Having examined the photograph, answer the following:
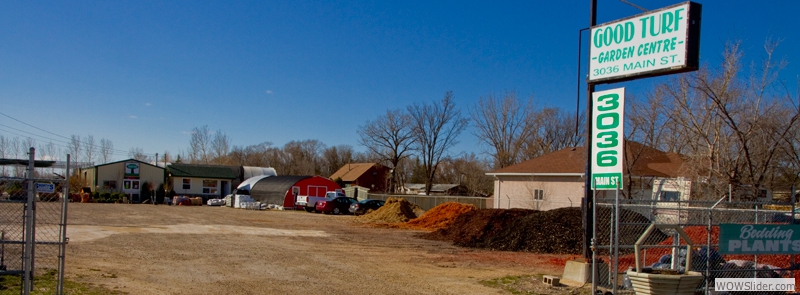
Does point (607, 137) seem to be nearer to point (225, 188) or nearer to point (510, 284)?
point (510, 284)

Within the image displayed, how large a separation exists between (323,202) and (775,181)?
28976 mm

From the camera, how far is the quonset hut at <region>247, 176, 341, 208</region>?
51.3m

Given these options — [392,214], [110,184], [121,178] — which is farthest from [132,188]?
[392,214]

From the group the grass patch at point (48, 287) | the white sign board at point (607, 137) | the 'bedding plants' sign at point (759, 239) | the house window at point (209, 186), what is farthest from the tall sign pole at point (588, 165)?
the house window at point (209, 186)

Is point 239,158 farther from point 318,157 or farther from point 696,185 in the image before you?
point 696,185

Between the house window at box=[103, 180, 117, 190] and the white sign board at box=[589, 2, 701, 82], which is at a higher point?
the white sign board at box=[589, 2, 701, 82]

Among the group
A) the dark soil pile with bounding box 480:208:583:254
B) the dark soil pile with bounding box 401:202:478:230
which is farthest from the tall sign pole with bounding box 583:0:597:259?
the dark soil pile with bounding box 401:202:478:230

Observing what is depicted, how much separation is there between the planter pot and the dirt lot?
321 cm

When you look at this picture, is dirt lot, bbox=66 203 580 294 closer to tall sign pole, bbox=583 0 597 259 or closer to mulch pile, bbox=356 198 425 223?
tall sign pole, bbox=583 0 597 259

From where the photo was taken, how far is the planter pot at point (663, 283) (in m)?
9.05

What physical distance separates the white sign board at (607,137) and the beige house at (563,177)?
18.7 m

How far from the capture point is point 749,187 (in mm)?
20391

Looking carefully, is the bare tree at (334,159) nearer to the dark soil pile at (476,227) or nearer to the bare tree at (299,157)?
the bare tree at (299,157)

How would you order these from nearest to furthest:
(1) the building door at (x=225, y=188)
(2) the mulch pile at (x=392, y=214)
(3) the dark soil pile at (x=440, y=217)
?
(3) the dark soil pile at (x=440, y=217) → (2) the mulch pile at (x=392, y=214) → (1) the building door at (x=225, y=188)
